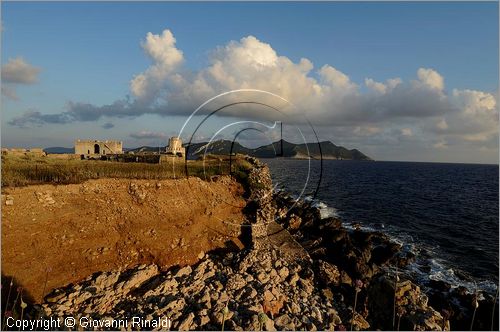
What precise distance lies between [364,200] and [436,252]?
29.5 m

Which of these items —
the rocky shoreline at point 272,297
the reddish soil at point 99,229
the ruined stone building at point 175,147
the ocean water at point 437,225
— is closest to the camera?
the rocky shoreline at point 272,297

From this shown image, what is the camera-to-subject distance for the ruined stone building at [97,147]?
4481 cm

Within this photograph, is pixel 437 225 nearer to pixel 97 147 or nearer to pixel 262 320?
pixel 262 320

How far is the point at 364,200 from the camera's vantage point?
61.0m

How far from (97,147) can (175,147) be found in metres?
11.8

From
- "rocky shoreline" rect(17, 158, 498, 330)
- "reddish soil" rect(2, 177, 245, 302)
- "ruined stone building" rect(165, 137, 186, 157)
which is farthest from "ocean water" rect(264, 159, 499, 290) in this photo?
"ruined stone building" rect(165, 137, 186, 157)

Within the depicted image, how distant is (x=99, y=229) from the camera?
2355 cm

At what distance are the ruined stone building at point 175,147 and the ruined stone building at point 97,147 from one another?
7183mm

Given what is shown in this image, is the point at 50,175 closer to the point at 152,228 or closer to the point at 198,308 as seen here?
the point at 152,228

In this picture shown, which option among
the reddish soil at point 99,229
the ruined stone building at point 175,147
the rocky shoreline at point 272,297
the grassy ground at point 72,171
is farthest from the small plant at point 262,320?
the ruined stone building at point 175,147

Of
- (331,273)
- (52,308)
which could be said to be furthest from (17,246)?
(331,273)

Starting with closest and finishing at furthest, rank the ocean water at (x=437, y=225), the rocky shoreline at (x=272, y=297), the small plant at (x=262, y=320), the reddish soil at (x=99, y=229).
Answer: the small plant at (x=262, y=320) → the rocky shoreline at (x=272, y=297) → the reddish soil at (x=99, y=229) → the ocean water at (x=437, y=225)

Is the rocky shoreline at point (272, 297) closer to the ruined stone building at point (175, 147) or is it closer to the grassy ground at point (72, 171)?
the grassy ground at point (72, 171)

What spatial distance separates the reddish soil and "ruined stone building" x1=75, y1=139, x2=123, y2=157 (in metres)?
20.4
